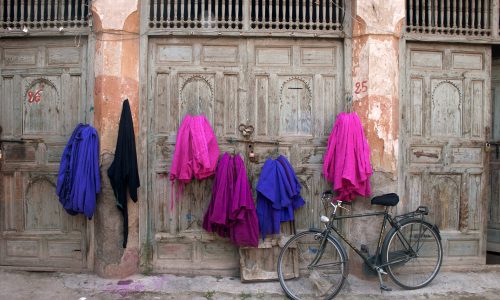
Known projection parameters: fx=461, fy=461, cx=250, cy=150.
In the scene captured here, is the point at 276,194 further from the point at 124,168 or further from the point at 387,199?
the point at 124,168

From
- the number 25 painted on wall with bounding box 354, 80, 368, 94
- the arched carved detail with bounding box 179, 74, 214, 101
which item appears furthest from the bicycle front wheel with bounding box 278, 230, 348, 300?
the arched carved detail with bounding box 179, 74, 214, 101

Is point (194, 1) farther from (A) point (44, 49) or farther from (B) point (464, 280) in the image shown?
(B) point (464, 280)

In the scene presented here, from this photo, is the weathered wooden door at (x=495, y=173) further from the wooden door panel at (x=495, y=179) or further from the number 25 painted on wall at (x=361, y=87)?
the number 25 painted on wall at (x=361, y=87)

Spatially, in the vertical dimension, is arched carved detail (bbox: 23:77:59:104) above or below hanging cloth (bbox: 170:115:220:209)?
above

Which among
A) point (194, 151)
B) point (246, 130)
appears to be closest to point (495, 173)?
point (246, 130)

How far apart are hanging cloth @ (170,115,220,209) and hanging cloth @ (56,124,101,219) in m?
0.93

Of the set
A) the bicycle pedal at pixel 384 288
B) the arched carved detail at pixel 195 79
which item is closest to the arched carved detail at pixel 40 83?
the arched carved detail at pixel 195 79

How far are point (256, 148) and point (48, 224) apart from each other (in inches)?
113

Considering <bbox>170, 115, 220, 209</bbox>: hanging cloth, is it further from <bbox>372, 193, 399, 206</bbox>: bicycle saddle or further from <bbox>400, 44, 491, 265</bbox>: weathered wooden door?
<bbox>400, 44, 491, 265</bbox>: weathered wooden door

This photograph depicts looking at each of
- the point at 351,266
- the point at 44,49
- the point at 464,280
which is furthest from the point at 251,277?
the point at 44,49

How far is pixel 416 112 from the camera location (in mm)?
6023

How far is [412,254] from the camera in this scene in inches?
216

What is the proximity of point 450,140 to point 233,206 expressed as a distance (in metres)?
3.00

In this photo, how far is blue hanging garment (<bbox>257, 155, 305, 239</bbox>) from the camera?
5.52 m
